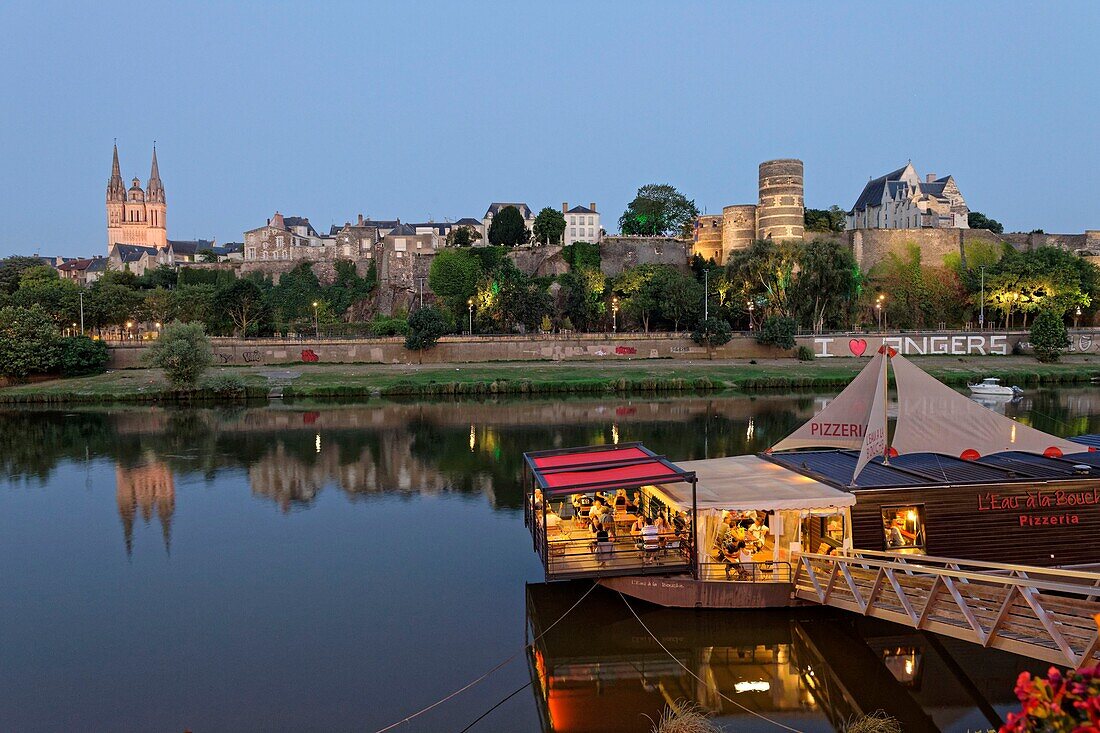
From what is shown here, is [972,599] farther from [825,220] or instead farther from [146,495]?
[825,220]

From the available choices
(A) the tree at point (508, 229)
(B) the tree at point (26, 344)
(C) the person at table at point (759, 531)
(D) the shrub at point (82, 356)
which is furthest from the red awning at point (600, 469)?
(A) the tree at point (508, 229)

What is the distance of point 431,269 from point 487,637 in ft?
246

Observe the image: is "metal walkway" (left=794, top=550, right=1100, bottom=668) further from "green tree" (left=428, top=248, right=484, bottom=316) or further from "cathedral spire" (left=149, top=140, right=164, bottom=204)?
"cathedral spire" (left=149, top=140, right=164, bottom=204)

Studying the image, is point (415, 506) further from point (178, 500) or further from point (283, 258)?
point (283, 258)

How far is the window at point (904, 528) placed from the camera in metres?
17.1

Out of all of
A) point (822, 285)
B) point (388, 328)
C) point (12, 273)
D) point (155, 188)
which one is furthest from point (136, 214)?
point (822, 285)

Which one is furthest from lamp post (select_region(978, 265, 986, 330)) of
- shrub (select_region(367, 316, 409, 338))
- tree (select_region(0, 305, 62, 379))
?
tree (select_region(0, 305, 62, 379))

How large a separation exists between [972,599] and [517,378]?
159 ft

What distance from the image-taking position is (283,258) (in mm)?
101750

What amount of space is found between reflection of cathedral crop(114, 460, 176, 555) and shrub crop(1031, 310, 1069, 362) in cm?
6302

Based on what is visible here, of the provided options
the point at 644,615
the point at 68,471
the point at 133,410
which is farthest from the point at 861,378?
the point at 133,410

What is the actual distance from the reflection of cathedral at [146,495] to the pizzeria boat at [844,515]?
13617mm

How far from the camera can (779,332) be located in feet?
225

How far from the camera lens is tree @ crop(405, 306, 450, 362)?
6850 cm
